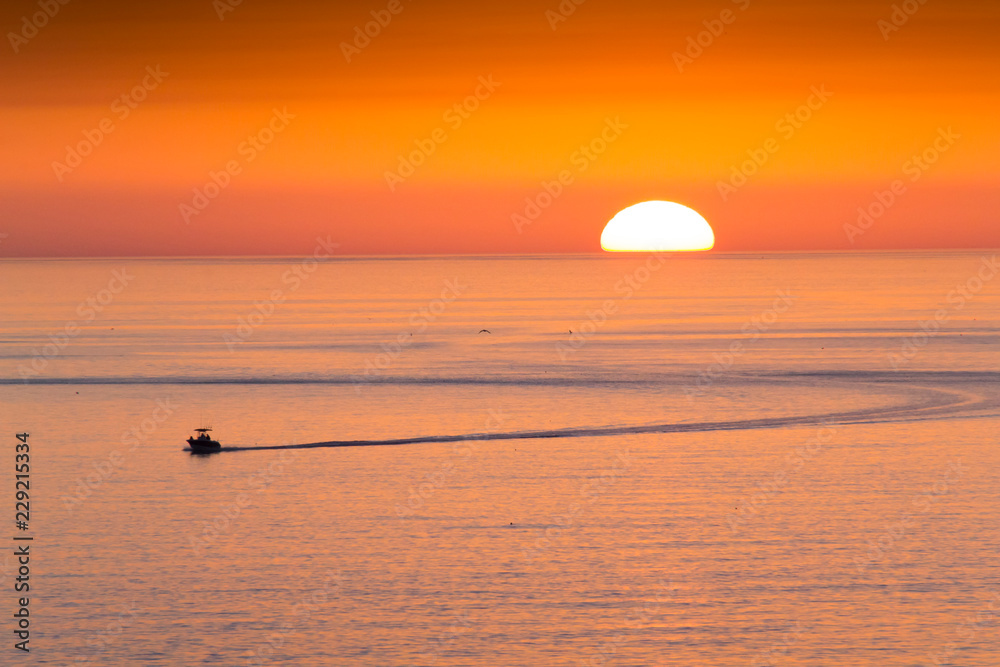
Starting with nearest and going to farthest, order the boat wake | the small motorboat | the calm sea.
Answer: the calm sea → the small motorboat → the boat wake

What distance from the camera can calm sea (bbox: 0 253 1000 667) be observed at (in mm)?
29891

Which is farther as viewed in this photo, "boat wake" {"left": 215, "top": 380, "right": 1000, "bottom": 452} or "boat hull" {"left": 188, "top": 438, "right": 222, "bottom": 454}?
"boat wake" {"left": 215, "top": 380, "right": 1000, "bottom": 452}

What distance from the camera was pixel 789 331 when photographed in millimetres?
130875

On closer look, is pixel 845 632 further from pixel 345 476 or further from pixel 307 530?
pixel 345 476

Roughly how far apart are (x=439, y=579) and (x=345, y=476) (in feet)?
51.5

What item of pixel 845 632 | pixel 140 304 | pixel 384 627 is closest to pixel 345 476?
pixel 384 627

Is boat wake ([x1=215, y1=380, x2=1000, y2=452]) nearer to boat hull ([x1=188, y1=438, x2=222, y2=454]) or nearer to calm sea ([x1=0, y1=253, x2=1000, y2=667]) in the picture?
Answer: calm sea ([x1=0, y1=253, x2=1000, y2=667])

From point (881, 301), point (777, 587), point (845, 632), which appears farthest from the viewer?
point (881, 301)

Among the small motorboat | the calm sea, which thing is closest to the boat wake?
the calm sea

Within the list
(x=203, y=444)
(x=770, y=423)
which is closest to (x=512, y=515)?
(x=203, y=444)

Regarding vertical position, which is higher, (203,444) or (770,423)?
(770,423)

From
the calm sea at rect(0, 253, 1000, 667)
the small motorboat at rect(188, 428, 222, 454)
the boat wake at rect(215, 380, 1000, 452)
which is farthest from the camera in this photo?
the boat wake at rect(215, 380, 1000, 452)

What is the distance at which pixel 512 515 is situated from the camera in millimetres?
41750

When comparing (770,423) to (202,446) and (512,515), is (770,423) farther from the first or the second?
(202,446)
